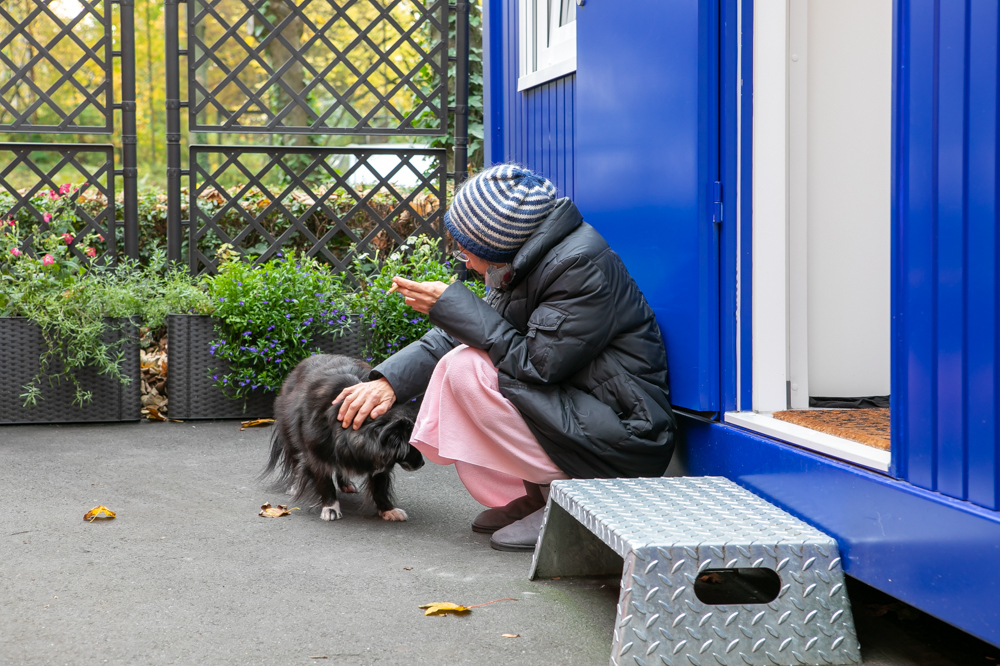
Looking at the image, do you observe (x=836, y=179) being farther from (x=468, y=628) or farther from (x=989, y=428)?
(x=468, y=628)

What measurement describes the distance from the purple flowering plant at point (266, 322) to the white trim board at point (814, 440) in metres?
2.79

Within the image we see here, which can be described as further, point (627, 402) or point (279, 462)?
point (279, 462)

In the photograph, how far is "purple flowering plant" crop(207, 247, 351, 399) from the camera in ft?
15.7

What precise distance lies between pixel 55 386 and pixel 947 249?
4.37 metres

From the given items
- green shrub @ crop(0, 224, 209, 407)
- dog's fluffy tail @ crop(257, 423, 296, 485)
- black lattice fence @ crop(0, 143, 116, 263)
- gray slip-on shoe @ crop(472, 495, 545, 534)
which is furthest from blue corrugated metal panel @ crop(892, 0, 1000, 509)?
black lattice fence @ crop(0, 143, 116, 263)

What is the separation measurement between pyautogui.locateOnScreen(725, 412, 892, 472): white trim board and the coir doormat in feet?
0.11

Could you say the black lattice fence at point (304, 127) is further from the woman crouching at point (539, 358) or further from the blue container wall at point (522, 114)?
the woman crouching at point (539, 358)

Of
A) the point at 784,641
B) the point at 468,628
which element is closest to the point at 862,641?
the point at 784,641

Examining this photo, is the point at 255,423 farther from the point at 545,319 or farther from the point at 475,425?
the point at 545,319

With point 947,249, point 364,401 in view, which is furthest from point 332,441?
point 947,249

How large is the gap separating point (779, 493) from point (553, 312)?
2.62 ft

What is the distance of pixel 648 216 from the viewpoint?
3.03 meters

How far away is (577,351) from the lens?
2.63m

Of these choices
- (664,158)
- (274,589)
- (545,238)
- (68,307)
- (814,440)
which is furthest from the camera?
(68,307)
